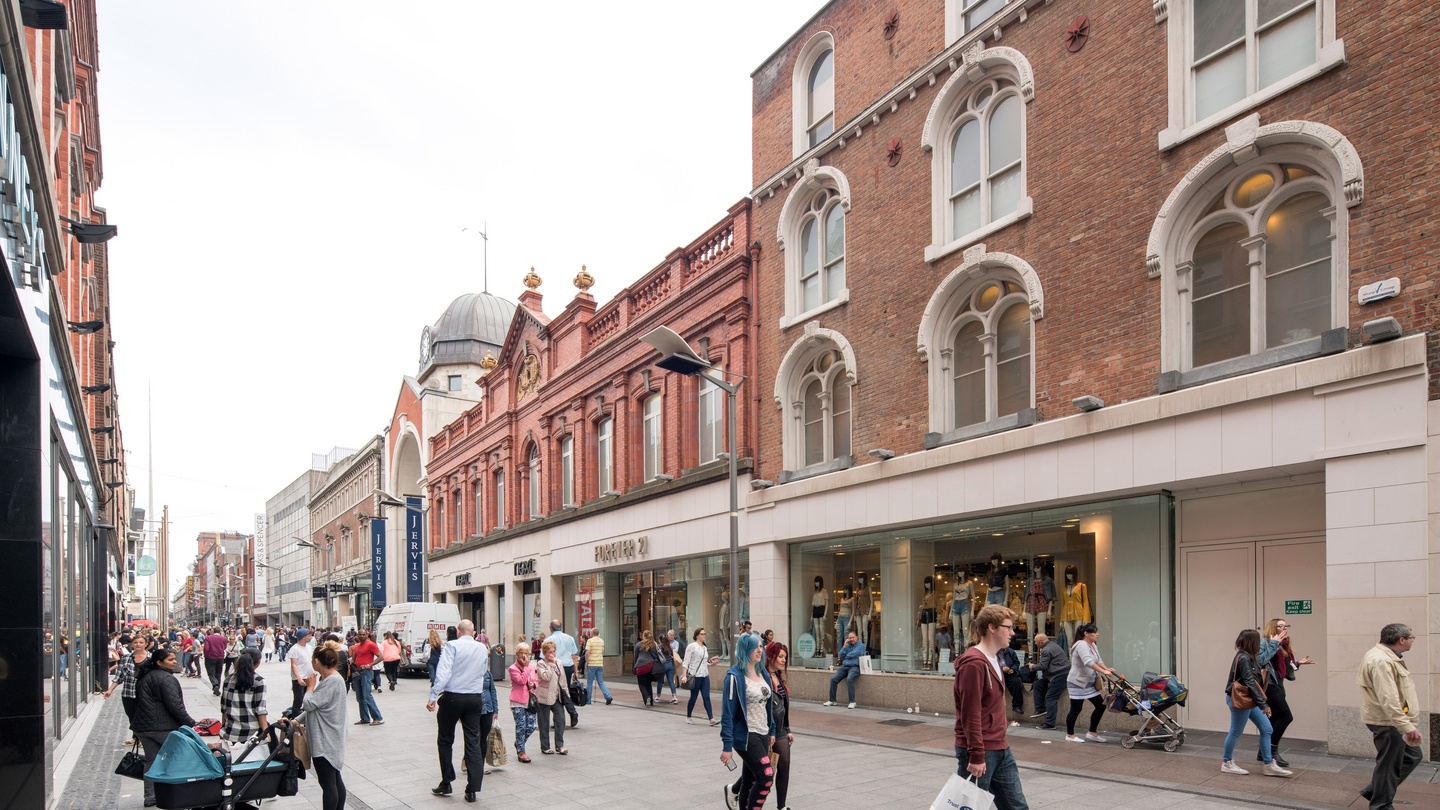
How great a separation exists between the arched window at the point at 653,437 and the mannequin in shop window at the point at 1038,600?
11871 millimetres

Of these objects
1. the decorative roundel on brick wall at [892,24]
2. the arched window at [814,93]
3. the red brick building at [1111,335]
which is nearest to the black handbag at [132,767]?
the red brick building at [1111,335]

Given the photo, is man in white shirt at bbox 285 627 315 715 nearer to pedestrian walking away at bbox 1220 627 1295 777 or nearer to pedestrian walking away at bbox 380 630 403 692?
pedestrian walking away at bbox 380 630 403 692

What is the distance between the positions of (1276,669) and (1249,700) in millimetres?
878

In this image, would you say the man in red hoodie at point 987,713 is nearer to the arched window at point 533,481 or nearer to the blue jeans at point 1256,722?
the blue jeans at point 1256,722

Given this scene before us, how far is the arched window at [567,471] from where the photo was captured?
30.8m

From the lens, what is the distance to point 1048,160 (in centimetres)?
1429

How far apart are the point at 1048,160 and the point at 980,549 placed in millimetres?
6307

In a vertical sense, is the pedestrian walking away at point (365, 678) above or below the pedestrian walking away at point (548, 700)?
below

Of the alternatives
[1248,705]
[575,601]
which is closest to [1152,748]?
[1248,705]

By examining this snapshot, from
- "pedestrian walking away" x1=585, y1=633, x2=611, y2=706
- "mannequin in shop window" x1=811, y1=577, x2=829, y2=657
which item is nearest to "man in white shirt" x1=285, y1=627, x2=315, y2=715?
"pedestrian walking away" x1=585, y1=633, x2=611, y2=706

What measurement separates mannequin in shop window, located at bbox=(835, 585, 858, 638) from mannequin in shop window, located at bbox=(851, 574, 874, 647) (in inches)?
5.0

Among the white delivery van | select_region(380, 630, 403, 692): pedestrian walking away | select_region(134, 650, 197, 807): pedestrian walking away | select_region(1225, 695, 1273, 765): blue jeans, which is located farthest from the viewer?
the white delivery van

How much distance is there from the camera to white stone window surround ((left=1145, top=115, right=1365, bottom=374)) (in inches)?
417

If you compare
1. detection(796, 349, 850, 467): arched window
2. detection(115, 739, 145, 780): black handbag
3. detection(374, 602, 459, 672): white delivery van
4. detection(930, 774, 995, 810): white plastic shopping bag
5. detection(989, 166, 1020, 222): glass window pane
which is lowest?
detection(374, 602, 459, 672): white delivery van
